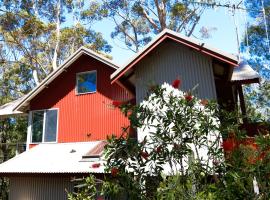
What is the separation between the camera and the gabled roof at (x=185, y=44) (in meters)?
10.8

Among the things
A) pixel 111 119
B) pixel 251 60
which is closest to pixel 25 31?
pixel 111 119

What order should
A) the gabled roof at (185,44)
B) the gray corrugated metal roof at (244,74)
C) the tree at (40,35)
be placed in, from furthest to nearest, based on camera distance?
the tree at (40,35)
the gray corrugated metal roof at (244,74)
the gabled roof at (185,44)

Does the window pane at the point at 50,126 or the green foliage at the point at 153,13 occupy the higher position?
the green foliage at the point at 153,13

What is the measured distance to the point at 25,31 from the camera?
26.0 meters

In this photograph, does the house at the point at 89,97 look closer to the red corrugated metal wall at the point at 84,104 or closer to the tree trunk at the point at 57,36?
the red corrugated metal wall at the point at 84,104

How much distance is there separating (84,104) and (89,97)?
48 centimetres

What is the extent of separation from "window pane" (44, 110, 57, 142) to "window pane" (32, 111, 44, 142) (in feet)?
1.40

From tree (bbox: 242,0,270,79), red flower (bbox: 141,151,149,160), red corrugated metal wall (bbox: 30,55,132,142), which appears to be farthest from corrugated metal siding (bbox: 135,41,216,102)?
tree (bbox: 242,0,270,79)

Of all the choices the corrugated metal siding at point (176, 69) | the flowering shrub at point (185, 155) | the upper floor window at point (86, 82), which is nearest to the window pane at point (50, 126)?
the upper floor window at point (86, 82)

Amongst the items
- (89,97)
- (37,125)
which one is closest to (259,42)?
(89,97)

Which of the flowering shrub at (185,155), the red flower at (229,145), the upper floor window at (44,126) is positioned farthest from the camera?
the upper floor window at (44,126)

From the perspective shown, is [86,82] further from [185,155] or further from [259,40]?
[259,40]

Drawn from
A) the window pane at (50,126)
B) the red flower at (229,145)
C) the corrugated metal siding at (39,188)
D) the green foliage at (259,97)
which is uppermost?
the green foliage at (259,97)

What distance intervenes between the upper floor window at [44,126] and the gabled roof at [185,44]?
22.2 ft
